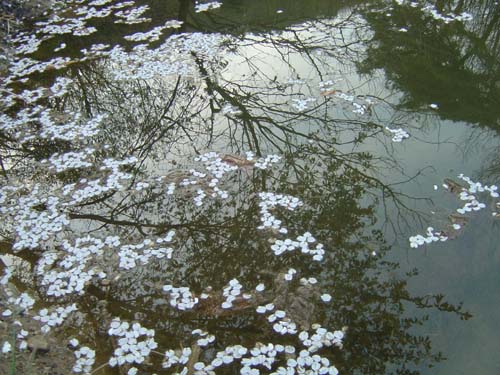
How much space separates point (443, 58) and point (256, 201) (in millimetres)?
3814

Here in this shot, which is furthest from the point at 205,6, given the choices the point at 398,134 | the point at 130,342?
the point at 130,342

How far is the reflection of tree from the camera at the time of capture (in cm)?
500

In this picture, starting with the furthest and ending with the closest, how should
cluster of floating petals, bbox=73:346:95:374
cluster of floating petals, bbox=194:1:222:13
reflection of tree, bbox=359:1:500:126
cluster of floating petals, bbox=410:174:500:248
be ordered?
cluster of floating petals, bbox=194:1:222:13 → reflection of tree, bbox=359:1:500:126 → cluster of floating petals, bbox=410:174:500:248 → cluster of floating petals, bbox=73:346:95:374

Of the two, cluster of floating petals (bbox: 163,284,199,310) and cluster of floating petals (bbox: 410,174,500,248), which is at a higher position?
cluster of floating petals (bbox: 410,174,500,248)

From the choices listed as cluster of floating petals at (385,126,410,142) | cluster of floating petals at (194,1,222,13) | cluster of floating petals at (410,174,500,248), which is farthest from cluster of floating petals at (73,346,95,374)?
cluster of floating petals at (194,1,222,13)

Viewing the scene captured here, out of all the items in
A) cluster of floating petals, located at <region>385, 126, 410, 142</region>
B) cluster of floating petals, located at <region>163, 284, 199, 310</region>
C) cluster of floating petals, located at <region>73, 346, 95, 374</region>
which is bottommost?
cluster of floating petals, located at <region>73, 346, 95, 374</region>

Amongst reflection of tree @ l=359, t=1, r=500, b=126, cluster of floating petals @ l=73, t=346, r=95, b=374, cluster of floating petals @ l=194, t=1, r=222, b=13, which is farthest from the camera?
cluster of floating petals @ l=194, t=1, r=222, b=13

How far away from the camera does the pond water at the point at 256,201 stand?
8.80 ft

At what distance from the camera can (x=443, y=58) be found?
5859mm

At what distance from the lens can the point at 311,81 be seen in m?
5.52

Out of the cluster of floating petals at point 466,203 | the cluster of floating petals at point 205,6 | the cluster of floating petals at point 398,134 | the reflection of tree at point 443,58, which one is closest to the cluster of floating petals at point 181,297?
the cluster of floating petals at point 466,203

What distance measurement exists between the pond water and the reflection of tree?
3 cm

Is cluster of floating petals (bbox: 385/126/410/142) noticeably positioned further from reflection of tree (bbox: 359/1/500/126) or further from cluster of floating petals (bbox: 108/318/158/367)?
cluster of floating petals (bbox: 108/318/158/367)

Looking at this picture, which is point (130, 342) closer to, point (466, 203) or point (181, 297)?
point (181, 297)
